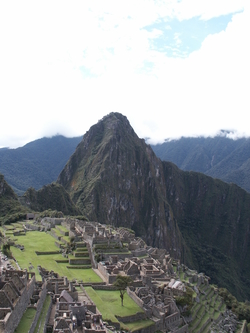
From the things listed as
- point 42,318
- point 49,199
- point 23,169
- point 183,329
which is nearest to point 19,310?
point 42,318

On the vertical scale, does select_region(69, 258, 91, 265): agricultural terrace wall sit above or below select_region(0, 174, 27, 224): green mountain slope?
below

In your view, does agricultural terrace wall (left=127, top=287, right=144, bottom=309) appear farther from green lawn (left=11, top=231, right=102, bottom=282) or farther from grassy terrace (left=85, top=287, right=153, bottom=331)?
green lawn (left=11, top=231, right=102, bottom=282)

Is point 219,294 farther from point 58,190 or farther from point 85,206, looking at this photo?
point 85,206

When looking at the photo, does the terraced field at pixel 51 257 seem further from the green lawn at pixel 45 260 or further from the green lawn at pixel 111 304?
the green lawn at pixel 111 304

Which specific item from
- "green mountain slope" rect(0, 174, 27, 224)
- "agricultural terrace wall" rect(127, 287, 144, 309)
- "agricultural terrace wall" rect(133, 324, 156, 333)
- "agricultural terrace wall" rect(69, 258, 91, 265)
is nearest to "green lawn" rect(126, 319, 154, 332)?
"agricultural terrace wall" rect(133, 324, 156, 333)

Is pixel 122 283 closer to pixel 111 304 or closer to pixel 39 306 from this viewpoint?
pixel 111 304

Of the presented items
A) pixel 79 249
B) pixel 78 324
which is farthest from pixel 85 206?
pixel 78 324

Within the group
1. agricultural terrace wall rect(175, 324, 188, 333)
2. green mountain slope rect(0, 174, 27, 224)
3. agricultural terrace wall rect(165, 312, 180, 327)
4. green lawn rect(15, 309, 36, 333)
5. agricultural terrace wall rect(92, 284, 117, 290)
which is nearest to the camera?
green lawn rect(15, 309, 36, 333)
